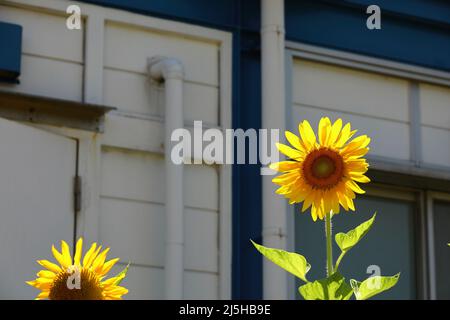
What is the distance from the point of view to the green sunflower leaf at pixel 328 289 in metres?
1.46

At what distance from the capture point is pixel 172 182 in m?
6.71

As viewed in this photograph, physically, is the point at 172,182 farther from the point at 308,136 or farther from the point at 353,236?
the point at 353,236

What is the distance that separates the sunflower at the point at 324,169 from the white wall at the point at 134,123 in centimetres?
484

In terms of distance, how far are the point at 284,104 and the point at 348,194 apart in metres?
5.58

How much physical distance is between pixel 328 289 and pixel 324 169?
0.94 ft

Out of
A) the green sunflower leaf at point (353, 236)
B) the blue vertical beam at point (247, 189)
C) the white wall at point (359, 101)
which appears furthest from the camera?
the white wall at point (359, 101)

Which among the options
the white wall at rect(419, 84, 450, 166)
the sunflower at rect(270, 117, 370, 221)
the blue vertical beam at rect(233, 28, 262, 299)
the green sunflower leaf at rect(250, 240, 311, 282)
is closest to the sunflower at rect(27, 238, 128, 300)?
the green sunflower leaf at rect(250, 240, 311, 282)

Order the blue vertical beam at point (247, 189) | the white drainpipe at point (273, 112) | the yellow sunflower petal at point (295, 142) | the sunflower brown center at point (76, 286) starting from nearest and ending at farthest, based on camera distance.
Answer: the sunflower brown center at point (76, 286)
the yellow sunflower petal at point (295, 142)
the white drainpipe at point (273, 112)
the blue vertical beam at point (247, 189)

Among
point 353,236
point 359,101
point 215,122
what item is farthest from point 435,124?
point 353,236

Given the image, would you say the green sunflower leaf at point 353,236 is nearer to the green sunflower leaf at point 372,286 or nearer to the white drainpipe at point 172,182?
the green sunflower leaf at point 372,286

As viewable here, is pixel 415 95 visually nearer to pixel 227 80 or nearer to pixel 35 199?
pixel 227 80

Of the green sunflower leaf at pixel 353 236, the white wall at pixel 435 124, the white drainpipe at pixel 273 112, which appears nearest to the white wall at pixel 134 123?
the white drainpipe at pixel 273 112

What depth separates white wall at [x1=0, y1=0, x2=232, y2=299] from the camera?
6633 millimetres

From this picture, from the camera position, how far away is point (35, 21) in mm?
6652
